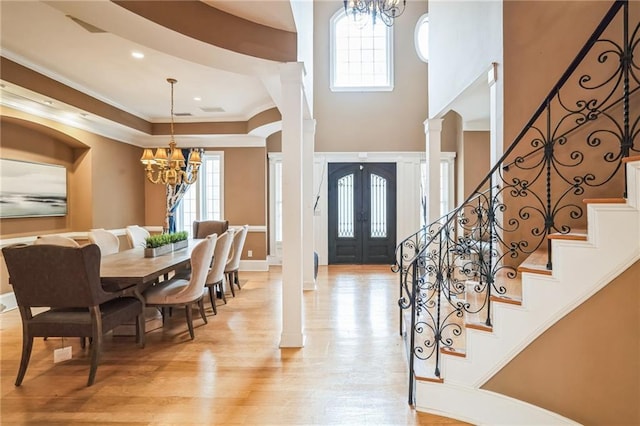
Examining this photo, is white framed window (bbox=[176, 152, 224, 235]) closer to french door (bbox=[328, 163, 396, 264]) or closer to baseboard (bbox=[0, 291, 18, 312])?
french door (bbox=[328, 163, 396, 264])

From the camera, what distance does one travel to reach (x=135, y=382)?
8.39 ft

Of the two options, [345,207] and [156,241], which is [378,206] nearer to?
[345,207]

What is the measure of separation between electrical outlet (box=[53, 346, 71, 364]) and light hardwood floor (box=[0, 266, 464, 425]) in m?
0.06

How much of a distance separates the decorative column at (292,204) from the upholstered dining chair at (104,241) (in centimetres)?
287

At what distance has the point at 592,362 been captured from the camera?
1820mm

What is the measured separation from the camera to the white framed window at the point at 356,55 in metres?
7.21

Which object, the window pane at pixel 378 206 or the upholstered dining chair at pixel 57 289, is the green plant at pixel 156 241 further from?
the window pane at pixel 378 206

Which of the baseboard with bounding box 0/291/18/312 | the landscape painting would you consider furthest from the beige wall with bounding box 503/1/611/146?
the baseboard with bounding box 0/291/18/312

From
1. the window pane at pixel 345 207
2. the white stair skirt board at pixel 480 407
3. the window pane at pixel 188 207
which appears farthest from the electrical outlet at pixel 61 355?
the window pane at pixel 345 207

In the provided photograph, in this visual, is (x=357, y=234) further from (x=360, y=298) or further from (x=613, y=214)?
(x=613, y=214)

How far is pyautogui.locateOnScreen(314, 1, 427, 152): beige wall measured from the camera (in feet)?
23.4

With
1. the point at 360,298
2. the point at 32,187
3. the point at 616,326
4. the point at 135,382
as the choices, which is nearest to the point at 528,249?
the point at 616,326

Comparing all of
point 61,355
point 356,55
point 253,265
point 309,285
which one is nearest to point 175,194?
point 253,265

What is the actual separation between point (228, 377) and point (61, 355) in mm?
1627
